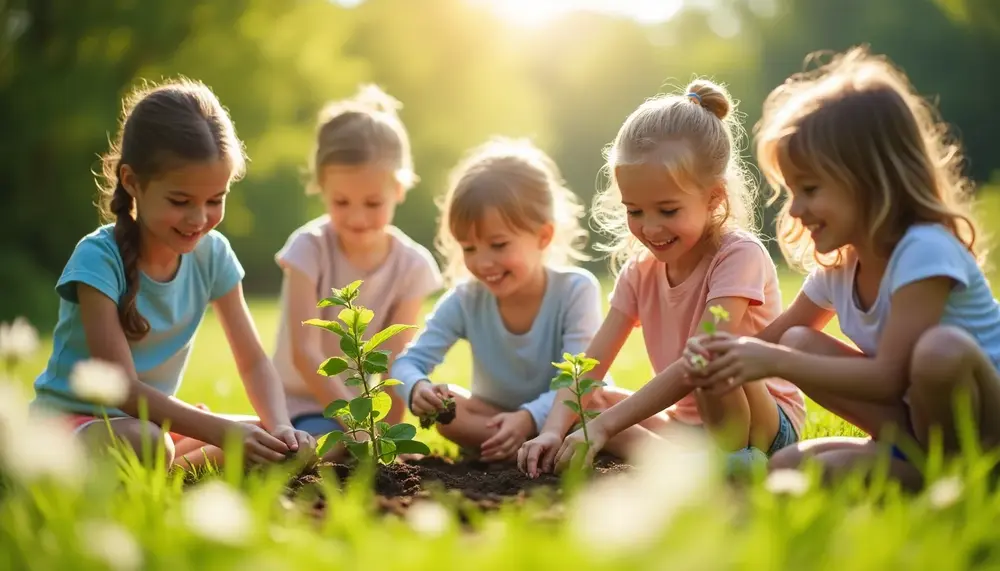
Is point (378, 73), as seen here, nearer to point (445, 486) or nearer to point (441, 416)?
point (441, 416)

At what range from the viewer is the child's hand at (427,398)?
3352mm

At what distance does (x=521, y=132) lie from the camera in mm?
25234

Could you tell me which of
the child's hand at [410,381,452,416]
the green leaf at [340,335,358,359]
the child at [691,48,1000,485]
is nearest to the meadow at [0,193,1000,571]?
the child at [691,48,1000,485]

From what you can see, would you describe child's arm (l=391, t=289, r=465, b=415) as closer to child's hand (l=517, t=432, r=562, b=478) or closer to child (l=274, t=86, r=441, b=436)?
child (l=274, t=86, r=441, b=436)

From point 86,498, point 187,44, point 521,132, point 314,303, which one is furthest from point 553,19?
point 86,498

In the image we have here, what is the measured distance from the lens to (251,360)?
3799 millimetres

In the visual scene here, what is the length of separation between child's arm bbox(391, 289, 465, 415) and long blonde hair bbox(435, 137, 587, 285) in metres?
0.24

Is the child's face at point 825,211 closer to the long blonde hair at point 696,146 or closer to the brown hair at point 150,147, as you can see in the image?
the long blonde hair at point 696,146

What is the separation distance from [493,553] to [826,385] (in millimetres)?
1312

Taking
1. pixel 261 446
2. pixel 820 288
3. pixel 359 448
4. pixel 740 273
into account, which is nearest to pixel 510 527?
pixel 359 448

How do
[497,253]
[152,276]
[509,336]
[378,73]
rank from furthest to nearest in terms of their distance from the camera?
[378,73], [509,336], [497,253], [152,276]

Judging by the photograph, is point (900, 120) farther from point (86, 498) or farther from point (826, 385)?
point (86, 498)

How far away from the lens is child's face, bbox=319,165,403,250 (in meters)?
4.33

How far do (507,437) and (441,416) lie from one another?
0.30m
